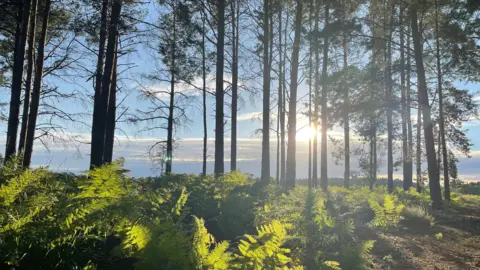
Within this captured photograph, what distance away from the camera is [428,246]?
23.6ft

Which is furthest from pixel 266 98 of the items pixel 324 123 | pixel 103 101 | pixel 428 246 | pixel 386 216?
pixel 428 246

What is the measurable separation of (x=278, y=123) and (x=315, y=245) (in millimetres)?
17787

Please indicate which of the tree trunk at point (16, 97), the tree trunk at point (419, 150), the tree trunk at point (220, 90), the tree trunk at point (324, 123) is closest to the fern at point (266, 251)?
the tree trunk at point (16, 97)

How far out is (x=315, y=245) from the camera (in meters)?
5.77

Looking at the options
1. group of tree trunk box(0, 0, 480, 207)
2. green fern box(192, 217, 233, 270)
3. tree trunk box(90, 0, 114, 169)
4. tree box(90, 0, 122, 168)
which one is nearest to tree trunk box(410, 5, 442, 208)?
group of tree trunk box(0, 0, 480, 207)

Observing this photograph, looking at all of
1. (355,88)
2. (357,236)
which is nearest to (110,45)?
(357,236)

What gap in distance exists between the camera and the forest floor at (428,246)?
19.8 feet

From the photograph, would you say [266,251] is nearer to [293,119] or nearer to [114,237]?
[114,237]

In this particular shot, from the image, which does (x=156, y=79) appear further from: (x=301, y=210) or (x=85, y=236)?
(x=85, y=236)

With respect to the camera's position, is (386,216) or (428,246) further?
(386,216)

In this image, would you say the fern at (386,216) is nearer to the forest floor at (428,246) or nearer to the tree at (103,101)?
the forest floor at (428,246)

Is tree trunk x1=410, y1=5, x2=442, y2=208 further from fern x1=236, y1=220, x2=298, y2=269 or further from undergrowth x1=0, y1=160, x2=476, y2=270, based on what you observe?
fern x1=236, y1=220, x2=298, y2=269

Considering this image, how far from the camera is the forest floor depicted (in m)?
6.02

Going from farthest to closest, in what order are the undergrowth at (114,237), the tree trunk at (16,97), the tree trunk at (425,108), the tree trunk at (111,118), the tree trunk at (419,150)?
the tree trunk at (419,150) → the tree trunk at (111,118) → the tree trunk at (425,108) → the tree trunk at (16,97) → the undergrowth at (114,237)
